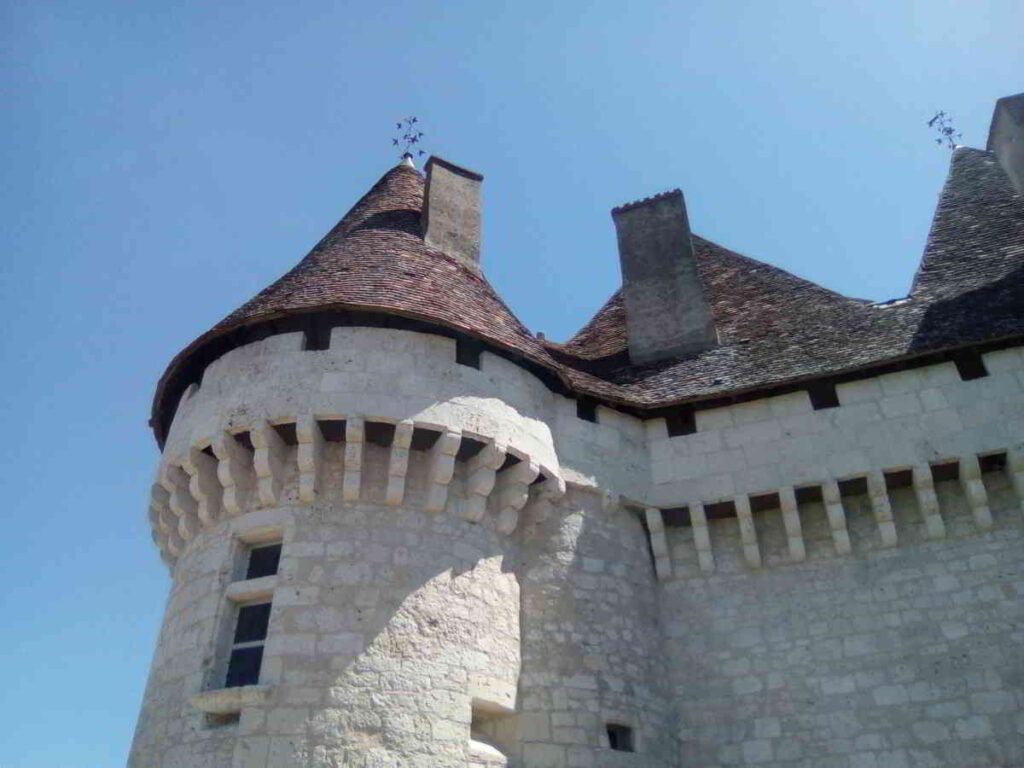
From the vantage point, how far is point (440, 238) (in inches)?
408

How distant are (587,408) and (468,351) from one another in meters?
1.68

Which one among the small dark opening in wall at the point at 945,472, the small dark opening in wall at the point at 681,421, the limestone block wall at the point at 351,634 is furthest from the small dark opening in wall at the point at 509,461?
the small dark opening in wall at the point at 945,472

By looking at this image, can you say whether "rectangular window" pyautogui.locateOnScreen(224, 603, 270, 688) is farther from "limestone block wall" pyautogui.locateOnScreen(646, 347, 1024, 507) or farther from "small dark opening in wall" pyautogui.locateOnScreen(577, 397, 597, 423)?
"limestone block wall" pyautogui.locateOnScreen(646, 347, 1024, 507)

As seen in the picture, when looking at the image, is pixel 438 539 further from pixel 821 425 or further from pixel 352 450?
pixel 821 425

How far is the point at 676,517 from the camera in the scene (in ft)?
29.4

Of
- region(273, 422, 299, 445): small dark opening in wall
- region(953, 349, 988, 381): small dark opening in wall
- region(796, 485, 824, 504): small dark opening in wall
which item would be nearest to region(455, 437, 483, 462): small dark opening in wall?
region(273, 422, 299, 445): small dark opening in wall

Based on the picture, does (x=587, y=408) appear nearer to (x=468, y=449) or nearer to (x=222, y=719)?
(x=468, y=449)

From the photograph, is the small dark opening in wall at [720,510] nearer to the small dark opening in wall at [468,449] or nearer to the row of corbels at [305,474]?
the row of corbels at [305,474]

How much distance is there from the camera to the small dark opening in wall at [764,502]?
8.69 metres

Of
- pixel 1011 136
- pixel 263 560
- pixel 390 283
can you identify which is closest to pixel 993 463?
pixel 390 283

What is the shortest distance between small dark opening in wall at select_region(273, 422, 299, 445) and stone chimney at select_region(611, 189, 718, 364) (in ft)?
15.8

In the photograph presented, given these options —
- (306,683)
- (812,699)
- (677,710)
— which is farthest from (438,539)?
(812,699)

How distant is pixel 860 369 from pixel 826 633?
2.75m

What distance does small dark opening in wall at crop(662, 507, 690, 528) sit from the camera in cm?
891
